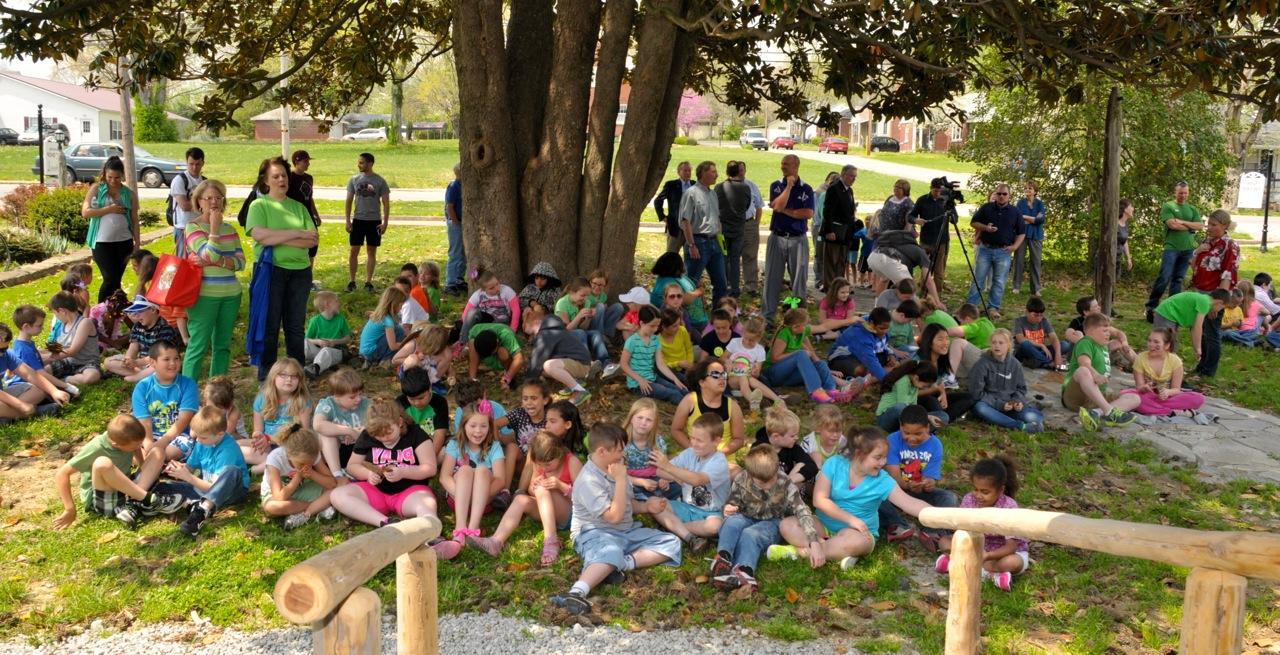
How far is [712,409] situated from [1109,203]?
5824 mm

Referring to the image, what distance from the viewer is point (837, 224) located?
13.3 metres

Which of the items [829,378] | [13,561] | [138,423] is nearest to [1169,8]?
[829,378]

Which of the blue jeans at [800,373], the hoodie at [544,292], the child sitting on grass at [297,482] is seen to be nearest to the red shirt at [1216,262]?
the blue jeans at [800,373]

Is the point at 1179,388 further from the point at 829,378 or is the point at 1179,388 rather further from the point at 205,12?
the point at 205,12

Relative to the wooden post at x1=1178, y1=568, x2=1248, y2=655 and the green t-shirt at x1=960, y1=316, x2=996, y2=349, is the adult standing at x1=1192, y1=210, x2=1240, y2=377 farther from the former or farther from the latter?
the wooden post at x1=1178, y1=568, x2=1248, y2=655

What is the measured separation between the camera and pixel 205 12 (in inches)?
463

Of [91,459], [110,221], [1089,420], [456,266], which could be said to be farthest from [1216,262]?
[110,221]

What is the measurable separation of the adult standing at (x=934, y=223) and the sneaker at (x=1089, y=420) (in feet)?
13.7

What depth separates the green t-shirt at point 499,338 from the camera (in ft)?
31.4

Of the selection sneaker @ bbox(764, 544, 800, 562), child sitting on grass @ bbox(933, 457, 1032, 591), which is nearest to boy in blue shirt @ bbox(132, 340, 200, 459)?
sneaker @ bbox(764, 544, 800, 562)

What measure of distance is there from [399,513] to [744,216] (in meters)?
6.99

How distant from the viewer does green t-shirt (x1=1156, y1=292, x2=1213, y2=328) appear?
10930 millimetres

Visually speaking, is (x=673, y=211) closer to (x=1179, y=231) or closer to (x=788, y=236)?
(x=788, y=236)

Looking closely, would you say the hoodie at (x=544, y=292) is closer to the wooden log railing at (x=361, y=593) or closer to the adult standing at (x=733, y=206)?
the adult standing at (x=733, y=206)
